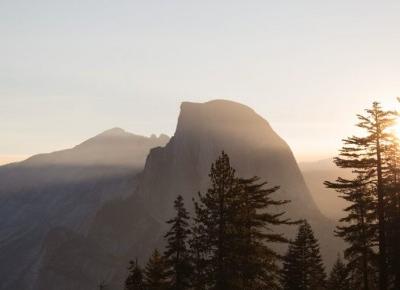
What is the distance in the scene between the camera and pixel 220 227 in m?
27.3

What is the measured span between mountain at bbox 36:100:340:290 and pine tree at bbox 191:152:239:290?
397ft

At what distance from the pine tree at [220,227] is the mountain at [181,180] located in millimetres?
121117

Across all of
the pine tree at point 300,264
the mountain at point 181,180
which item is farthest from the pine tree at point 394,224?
the mountain at point 181,180

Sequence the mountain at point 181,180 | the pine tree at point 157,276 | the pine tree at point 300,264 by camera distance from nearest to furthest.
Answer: the pine tree at point 157,276 < the pine tree at point 300,264 < the mountain at point 181,180

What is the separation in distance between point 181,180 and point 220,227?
5529 inches

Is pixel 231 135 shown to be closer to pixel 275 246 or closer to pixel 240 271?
pixel 275 246

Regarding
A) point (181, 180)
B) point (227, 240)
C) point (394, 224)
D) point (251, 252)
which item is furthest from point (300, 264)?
point (181, 180)

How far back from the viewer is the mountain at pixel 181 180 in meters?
154

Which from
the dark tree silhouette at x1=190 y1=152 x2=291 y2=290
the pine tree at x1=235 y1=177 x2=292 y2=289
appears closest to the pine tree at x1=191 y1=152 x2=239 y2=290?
the dark tree silhouette at x1=190 y1=152 x2=291 y2=290

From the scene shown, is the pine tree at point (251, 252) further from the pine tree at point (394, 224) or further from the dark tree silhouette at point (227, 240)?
the pine tree at point (394, 224)

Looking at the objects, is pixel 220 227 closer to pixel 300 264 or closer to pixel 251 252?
pixel 251 252

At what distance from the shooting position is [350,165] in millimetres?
27562

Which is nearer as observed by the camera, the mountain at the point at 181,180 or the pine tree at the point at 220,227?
the pine tree at the point at 220,227

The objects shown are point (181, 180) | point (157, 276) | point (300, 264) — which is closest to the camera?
point (157, 276)
